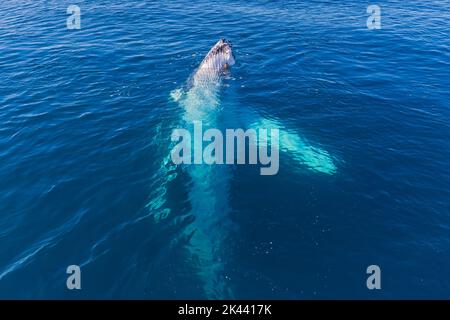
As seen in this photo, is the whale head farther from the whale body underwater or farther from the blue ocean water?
the blue ocean water

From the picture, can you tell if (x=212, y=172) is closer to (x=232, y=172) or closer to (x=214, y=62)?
(x=232, y=172)

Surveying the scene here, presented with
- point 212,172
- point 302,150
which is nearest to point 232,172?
point 212,172

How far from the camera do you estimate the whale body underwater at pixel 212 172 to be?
64.2 ft

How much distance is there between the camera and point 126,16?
178 ft

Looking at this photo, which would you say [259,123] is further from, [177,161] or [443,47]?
[443,47]

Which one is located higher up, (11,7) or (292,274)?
(11,7)

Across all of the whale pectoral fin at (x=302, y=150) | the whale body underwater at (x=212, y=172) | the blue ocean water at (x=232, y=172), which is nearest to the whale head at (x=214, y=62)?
the whale body underwater at (x=212, y=172)

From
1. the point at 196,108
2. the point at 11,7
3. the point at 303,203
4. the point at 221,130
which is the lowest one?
the point at 303,203

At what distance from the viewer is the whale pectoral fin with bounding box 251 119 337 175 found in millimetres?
26562

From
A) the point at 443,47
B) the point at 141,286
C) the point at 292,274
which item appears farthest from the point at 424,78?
the point at 141,286

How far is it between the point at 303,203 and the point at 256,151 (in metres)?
6.80

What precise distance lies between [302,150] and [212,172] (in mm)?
7379

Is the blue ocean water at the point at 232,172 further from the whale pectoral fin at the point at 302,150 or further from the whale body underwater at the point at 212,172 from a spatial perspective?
the whale pectoral fin at the point at 302,150
